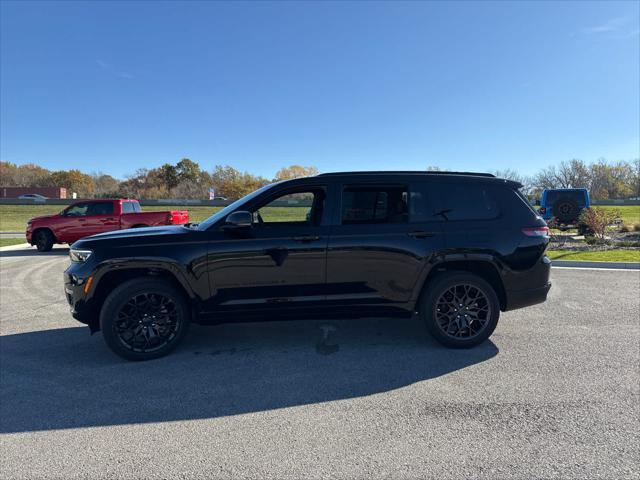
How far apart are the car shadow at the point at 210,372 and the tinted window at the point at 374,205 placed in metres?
1.47

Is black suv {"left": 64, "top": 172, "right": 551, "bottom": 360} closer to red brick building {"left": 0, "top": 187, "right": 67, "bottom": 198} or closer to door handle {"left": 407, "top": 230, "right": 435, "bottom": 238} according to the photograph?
door handle {"left": 407, "top": 230, "right": 435, "bottom": 238}

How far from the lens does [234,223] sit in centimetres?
371

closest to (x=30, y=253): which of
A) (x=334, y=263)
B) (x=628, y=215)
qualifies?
(x=334, y=263)

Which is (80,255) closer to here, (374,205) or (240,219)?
(240,219)

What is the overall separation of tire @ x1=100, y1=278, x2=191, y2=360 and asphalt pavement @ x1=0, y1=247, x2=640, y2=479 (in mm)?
169

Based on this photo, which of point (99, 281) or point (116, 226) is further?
point (116, 226)

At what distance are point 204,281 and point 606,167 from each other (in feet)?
332

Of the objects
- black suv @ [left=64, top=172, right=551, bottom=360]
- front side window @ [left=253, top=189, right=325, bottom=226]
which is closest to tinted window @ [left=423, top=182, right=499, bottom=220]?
black suv @ [left=64, top=172, right=551, bottom=360]

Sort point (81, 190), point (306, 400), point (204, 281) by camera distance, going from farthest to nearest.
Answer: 1. point (81, 190)
2. point (204, 281)
3. point (306, 400)

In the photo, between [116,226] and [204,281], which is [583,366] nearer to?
[204,281]

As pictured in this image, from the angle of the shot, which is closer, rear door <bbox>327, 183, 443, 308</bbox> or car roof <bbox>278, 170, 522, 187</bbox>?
rear door <bbox>327, 183, 443, 308</bbox>

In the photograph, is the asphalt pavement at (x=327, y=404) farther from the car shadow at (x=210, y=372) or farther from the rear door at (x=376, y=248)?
the rear door at (x=376, y=248)

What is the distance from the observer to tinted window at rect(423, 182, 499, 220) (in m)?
4.10

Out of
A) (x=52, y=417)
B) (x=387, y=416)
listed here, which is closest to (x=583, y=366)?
(x=387, y=416)
